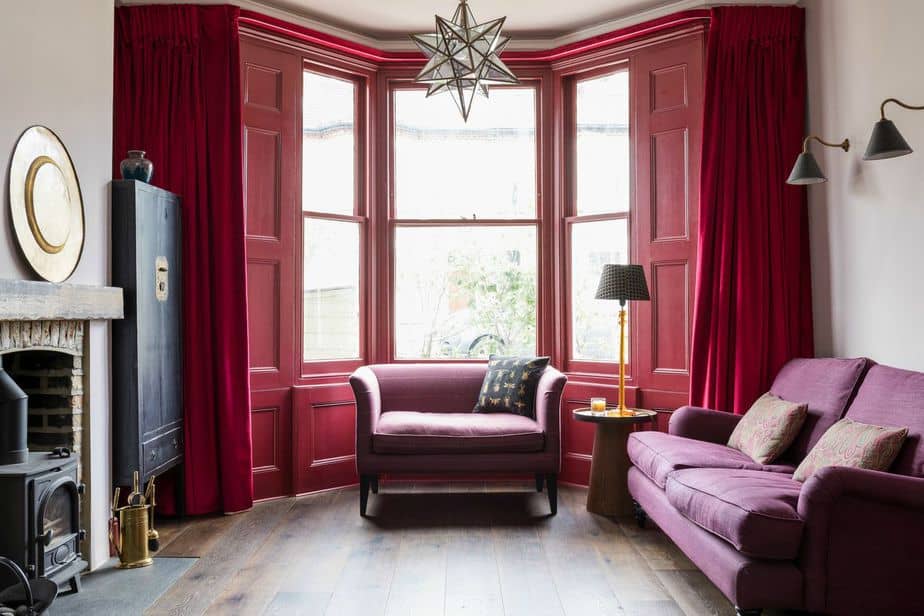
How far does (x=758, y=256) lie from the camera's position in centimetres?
442

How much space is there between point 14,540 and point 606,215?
3.77 metres

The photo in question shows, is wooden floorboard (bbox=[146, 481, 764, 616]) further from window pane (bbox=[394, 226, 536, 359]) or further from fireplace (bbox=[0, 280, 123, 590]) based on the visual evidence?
window pane (bbox=[394, 226, 536, 359])

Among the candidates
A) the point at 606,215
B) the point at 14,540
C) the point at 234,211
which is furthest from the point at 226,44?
the point at 14,540

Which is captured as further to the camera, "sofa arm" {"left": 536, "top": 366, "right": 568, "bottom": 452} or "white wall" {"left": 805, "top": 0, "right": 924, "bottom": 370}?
"sofa arm" {"left": 536, "top": 366, "right": 568, "bottom": 452}

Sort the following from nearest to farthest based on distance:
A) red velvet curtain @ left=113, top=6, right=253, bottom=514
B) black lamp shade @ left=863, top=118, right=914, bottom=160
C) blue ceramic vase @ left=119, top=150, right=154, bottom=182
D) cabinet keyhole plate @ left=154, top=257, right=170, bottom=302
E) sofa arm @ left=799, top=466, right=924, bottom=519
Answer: sofa arm @ left=799, top=466, right=924, bottom=519 < black lamp shade @ left=863, top=118, right=914, bottom=160 < blue ceramic vase @ left=119, top=150, right=154, bottom=182 < cabinet keyhole plate @ left=154, top=257, right=170, bottom=302 < red velvet curtain @ left=113, top=6, right=253, bottom=514

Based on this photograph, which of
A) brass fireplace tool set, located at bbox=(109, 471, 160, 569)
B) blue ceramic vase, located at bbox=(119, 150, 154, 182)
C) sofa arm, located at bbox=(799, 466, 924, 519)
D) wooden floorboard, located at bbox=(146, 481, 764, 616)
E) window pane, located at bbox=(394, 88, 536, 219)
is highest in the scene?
window pane, located at bbox=(394, 88, 536, 219)

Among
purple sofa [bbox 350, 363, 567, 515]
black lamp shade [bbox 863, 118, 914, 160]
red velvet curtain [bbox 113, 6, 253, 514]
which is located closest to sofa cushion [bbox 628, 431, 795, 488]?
purple sofa [bbox 350, 363, 567, 515]

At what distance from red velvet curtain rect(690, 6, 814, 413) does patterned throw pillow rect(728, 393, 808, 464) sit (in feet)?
1.85

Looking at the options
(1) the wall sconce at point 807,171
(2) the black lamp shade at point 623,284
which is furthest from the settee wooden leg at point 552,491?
(1) the wall sconce at point 807,171

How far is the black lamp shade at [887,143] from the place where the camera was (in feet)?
10.4

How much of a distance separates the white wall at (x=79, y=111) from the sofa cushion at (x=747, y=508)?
8.60ft

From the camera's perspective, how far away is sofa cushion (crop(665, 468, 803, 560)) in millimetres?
2592

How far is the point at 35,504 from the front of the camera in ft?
9.25

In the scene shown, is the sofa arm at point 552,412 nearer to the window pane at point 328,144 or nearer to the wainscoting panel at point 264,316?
the wainscoting panel at point 264,316
